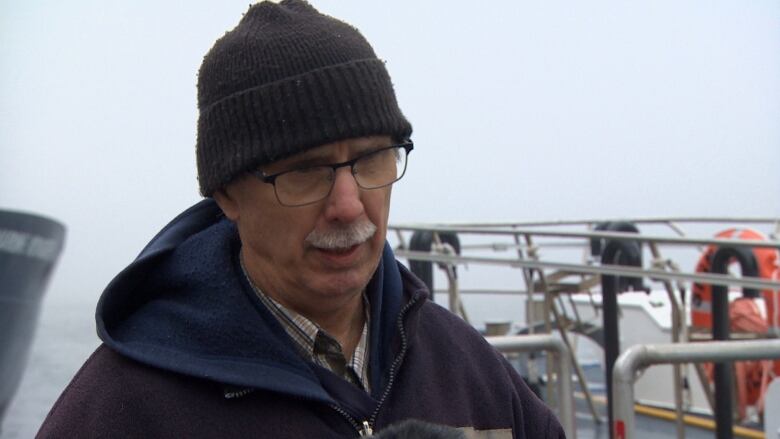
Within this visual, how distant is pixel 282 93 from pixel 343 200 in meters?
0.18

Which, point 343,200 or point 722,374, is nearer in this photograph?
point 343,200

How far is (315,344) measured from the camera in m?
1.61

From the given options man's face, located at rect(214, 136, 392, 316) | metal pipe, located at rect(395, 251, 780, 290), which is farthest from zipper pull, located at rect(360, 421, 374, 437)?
metal pipe, located at rect(395, 251, 780, 290)

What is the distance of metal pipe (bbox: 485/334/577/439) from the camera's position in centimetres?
314

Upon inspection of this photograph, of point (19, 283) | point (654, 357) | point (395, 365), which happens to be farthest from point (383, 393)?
point (19, 283)

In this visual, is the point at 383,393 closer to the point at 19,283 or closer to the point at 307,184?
the point at 307,184

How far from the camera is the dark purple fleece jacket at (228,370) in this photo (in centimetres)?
144

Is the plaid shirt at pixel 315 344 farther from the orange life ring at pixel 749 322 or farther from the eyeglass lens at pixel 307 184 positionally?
the orange life ring at pixel 749 322

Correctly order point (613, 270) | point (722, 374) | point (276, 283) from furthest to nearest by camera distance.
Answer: point (613, 270) → point (722, 374) → point (276, 283)

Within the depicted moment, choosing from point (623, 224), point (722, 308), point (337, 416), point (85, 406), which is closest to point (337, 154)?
point (337, 416)

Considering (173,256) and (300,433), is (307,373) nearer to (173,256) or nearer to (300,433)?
(300,433)

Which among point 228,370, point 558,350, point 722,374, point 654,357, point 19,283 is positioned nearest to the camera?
point 228,370

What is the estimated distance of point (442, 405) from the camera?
1651 mm

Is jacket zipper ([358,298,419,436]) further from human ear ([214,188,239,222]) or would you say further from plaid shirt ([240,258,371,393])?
human ear ([214,188,239,222])
